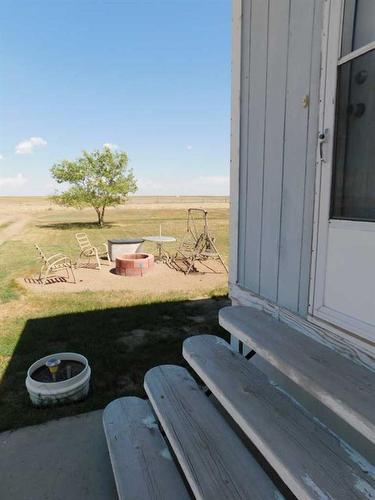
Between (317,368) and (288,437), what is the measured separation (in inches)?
10.8

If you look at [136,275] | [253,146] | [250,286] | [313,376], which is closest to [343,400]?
[313,376]

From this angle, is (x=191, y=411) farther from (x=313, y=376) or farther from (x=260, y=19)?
(x=260, y=19)

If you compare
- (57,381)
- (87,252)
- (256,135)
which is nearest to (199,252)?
(87,252)

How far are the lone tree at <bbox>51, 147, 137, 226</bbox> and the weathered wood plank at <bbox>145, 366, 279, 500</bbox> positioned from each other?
67.6 ft

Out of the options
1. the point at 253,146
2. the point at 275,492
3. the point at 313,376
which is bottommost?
the point at 275,492

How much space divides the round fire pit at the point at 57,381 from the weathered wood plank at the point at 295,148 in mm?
1961

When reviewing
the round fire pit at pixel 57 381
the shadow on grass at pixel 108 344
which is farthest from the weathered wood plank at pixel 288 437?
the shadow on grass at pixel 108 344

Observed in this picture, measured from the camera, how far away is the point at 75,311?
17.9 feet

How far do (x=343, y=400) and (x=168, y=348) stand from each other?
3107 mm

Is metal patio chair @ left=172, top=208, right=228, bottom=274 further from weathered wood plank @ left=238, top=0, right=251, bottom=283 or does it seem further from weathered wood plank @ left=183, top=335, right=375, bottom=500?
weathered wood plank @ left=183, top=335, right=375, bottom=500

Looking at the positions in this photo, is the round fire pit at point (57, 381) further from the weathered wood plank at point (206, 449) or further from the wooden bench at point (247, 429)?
the weathered wood plank at point (206, 449)

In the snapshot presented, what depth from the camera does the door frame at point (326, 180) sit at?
1.41 metres

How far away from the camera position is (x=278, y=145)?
1.86 m

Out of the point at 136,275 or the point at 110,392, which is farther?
the point at 136,275
